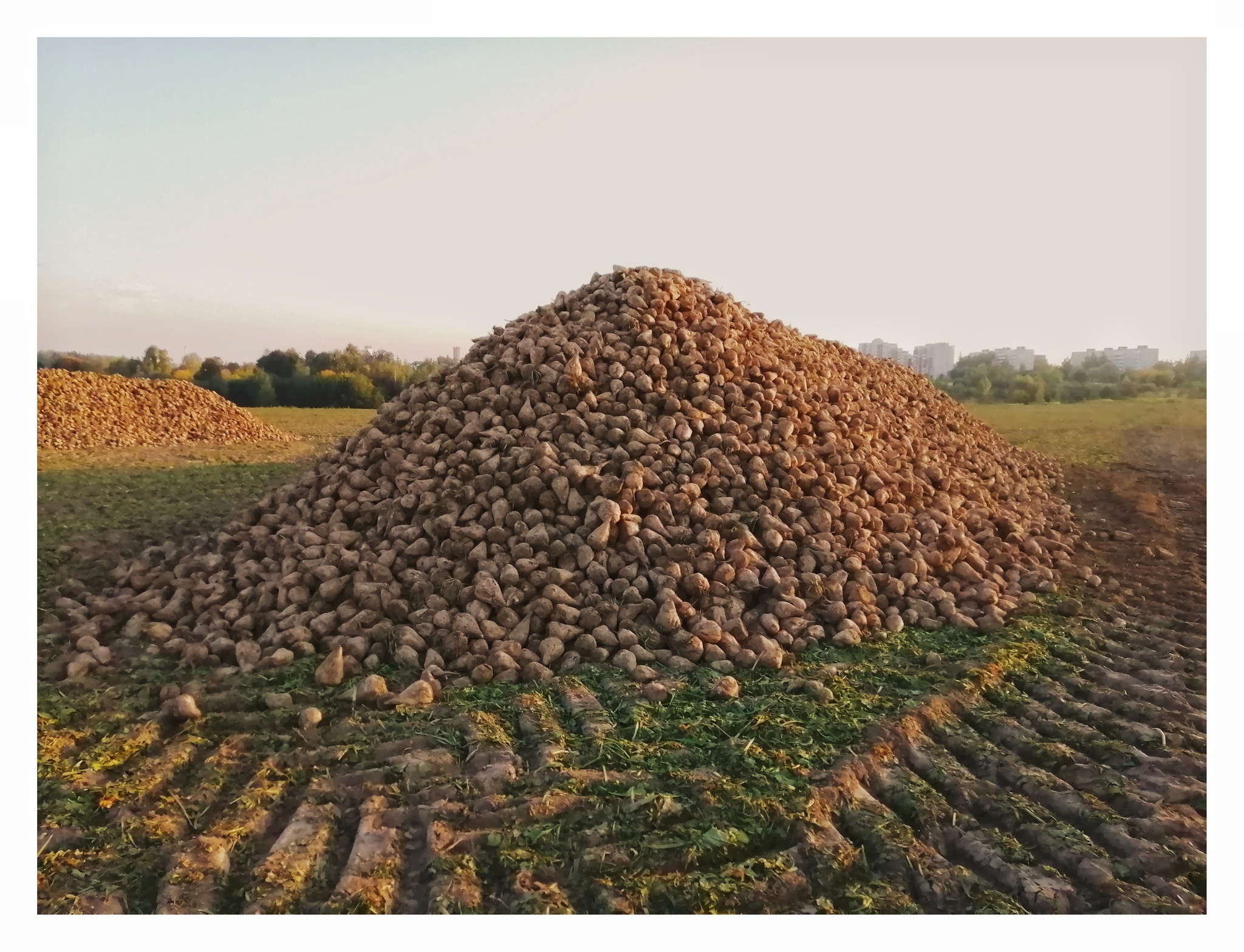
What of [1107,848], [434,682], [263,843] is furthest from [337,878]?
[1107,848]

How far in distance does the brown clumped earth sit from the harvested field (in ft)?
12.4

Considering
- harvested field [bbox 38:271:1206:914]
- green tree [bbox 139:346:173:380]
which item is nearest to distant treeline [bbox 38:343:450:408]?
green tree [bbox 139:346:173:380]

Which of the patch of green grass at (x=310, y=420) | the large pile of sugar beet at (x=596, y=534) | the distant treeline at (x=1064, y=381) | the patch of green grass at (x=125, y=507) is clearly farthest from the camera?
the patch of green grass at (x=310, y=420)

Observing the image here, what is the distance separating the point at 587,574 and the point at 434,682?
0.79 meters

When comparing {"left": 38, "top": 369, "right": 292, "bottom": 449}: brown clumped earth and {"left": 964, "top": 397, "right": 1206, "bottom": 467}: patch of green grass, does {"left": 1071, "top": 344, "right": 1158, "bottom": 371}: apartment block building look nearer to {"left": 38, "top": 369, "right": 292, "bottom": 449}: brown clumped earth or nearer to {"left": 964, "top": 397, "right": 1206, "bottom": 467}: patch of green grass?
{"left": 964, "top": 397, "right": 1206, "bottom": 467}: patch of green grass

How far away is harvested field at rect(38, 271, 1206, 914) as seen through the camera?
2080 millimetres

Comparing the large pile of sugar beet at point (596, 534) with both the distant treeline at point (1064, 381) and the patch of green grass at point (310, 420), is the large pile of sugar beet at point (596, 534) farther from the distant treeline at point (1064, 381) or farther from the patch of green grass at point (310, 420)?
the patch of green grass at point (310, 420)

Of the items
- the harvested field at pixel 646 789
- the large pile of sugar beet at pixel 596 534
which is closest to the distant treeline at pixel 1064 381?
the large pile of sugar beet at pixel 596 534

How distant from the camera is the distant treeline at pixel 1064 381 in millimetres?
3811

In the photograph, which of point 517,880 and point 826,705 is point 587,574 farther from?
point 517,880

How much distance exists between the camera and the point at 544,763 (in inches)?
96.7

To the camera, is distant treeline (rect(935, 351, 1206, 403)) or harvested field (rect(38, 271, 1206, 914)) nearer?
harvested field (rect(38, 271, 1206, 914))

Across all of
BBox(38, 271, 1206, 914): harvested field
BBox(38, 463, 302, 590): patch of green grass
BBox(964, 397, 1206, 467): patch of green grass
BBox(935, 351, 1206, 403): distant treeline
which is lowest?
BBox(38, 271, 1206, 914): harvested field

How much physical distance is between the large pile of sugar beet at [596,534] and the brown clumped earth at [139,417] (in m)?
2.71
